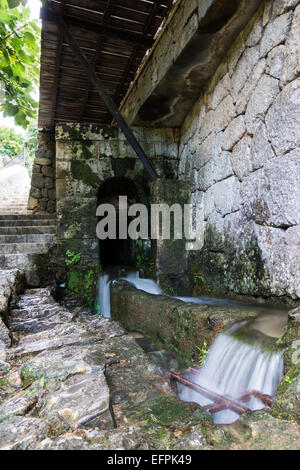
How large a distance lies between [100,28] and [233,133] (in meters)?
2.35

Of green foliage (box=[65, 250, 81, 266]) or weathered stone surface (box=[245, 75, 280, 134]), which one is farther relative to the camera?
green foliage (box=[65, 250, 81, 266])

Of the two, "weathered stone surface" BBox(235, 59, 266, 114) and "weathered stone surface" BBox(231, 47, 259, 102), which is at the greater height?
"weathered stone surface" BBox(231, 47, 259, 102)

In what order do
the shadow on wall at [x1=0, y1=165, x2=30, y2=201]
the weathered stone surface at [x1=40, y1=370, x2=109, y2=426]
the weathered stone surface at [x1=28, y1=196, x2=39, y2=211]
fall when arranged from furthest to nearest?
the shadow on wall at [x1=0, y1=165, x2=30, y2=201] → the weathered stone surface at [x1=28, y1=196, x2=39, y2=211] → the weathered stone surface at [x1=40, y1=370, x2=109, y2=426]

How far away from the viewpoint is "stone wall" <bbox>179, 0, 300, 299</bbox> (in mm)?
2143

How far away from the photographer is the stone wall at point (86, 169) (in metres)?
4.77

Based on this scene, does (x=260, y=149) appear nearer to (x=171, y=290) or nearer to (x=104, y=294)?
(x=171, y=290)

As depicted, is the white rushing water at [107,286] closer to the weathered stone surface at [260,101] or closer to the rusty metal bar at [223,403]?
the weathered stone surface at [260,101]

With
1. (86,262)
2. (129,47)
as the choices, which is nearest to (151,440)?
(86,262)

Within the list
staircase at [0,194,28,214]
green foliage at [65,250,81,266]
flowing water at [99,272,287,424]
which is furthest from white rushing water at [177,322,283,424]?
staircase at [0,194,28,214]

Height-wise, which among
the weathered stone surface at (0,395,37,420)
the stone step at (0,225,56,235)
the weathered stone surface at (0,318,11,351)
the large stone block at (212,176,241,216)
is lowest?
the weathered stone surface at (0,395,37,420)

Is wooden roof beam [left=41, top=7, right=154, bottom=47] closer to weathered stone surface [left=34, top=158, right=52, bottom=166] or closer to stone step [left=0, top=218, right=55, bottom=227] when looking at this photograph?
stone step [left=0, top=218, right=55, bottom=227]

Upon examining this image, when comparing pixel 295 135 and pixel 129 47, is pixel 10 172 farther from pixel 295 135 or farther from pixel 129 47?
pixel 295 135

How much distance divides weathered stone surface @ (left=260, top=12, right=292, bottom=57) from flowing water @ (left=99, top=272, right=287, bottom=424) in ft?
6.77

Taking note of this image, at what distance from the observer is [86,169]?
15.9 ft
